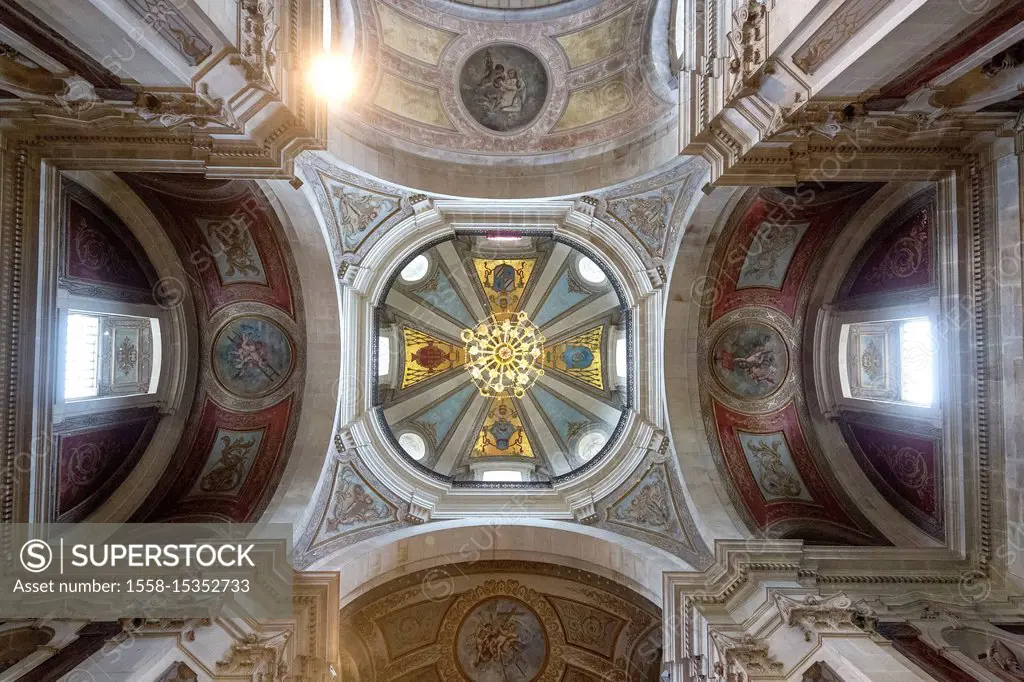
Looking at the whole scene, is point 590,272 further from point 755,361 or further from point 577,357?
point 755,361

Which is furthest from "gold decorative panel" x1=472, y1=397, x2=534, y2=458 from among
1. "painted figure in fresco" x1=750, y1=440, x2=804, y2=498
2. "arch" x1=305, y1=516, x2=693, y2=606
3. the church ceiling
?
the church ceiling

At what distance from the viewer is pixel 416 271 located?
17656mm

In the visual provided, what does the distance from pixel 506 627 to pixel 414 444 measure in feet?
20.2

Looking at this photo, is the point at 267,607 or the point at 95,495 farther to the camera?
the point at 95,495

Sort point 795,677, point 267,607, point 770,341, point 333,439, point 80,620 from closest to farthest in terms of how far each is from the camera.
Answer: point 795,677 < point 80,620 < point 267,607 < point 333,439 < point 770,341

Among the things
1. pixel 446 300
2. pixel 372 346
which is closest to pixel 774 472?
pixel 372 346

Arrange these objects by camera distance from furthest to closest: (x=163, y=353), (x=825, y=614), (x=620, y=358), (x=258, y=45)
Answer: (x=620, y=358), (x=163, y=353), (x=825, y=614), (x=258, y=45)

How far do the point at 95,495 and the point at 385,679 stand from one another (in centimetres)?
761

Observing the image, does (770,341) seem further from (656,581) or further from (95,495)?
(95,495)

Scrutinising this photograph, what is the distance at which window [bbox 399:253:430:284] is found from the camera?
57.3 ft

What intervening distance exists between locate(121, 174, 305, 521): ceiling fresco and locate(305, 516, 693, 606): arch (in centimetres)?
289

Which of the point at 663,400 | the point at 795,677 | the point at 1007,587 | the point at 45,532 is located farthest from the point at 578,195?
the point at 45,532

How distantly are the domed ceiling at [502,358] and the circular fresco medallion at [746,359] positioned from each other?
366 centimetres

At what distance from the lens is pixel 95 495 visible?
38.0 feet
